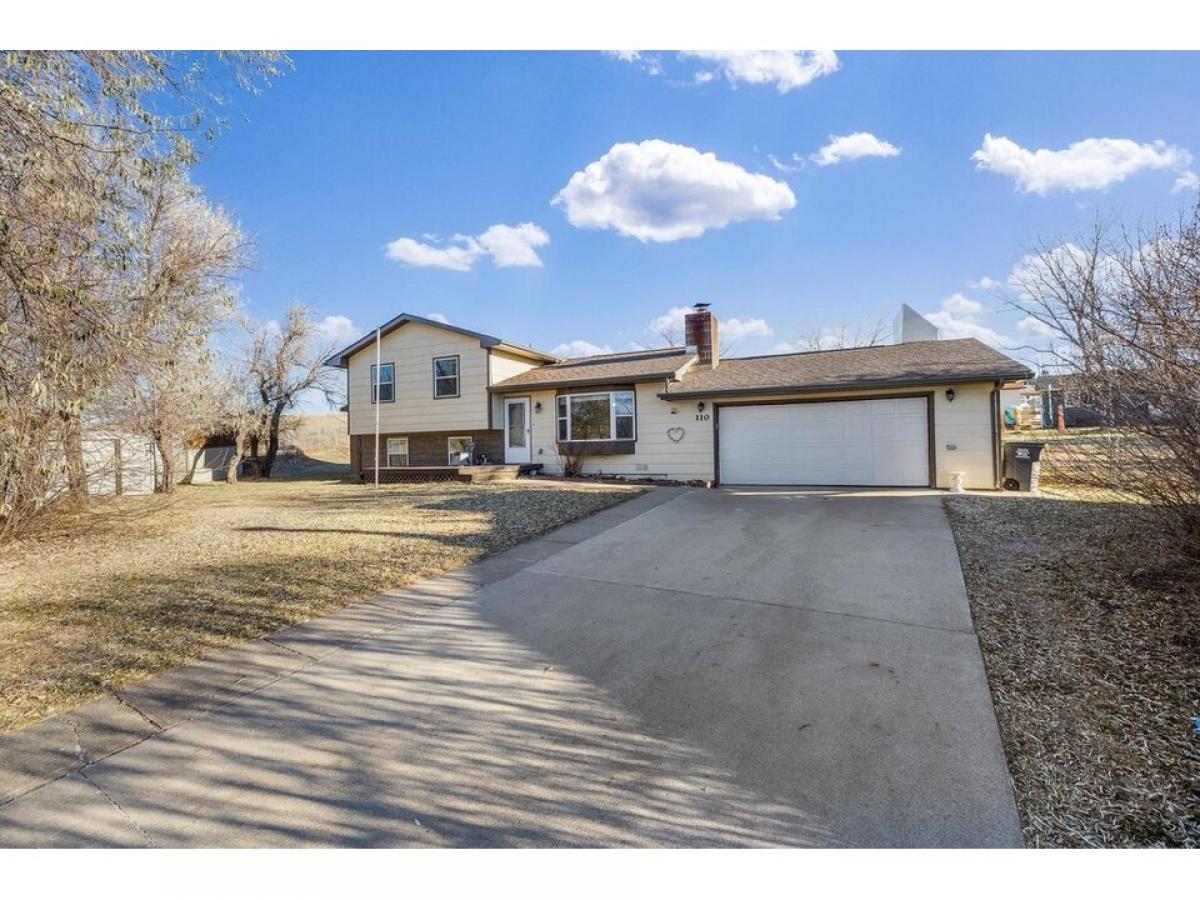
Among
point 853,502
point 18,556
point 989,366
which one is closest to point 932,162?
point 989,366

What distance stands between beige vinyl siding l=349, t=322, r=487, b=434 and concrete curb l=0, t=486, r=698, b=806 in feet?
37.9

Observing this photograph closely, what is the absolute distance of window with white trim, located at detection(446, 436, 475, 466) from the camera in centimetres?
1712

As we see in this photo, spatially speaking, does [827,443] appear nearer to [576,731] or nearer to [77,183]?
[576,731]

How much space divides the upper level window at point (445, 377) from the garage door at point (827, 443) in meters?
8.28

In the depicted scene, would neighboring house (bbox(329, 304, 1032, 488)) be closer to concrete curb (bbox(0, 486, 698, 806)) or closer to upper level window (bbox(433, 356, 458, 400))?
upper level window (bbox(433, 356, 458, 400))

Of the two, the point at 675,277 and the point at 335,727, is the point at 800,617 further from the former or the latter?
the point at 675,277

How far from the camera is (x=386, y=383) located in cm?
1820

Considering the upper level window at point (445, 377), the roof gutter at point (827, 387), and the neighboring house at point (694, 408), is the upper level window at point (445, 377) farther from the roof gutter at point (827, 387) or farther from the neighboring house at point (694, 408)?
the roof gutter at point (827, 387)

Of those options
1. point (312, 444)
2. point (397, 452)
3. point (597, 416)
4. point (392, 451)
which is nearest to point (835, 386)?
point (597, 416)

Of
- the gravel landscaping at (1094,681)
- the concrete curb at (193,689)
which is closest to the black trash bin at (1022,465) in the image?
the gravel landscaping at (1094,681)

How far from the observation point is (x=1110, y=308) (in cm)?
463

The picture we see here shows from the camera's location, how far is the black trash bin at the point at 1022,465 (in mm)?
10664

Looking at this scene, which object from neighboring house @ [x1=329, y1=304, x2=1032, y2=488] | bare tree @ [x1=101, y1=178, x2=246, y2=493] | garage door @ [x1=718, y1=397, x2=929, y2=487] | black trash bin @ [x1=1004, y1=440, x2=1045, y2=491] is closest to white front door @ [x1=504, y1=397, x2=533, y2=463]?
neighboring house @ [x1=329, y1=304, x2=1032, y2=488]

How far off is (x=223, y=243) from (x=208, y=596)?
42.3 feet
